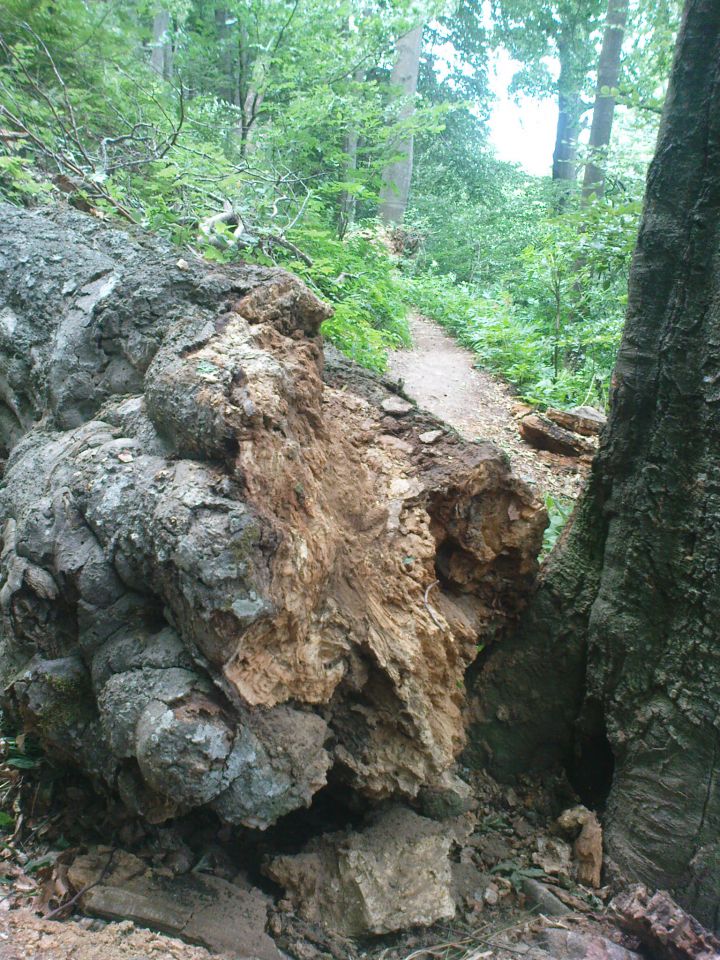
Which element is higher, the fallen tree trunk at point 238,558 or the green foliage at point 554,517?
the fallen tree trunk at point 238,558

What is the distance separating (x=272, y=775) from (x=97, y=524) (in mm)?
890

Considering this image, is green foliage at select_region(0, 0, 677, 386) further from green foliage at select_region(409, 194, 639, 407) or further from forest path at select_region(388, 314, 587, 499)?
forest path at select_region(388, 314, 587, 499)

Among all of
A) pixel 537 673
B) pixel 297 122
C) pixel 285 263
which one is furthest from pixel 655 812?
pixel 297 122

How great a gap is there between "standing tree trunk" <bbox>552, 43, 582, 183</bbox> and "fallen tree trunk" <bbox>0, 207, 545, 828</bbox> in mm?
15907

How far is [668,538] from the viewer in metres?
2.25

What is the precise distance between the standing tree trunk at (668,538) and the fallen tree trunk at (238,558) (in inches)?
14.7

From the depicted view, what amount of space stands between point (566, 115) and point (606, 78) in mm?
6913

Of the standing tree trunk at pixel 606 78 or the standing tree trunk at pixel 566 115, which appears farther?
the standing tree trunk at pixel 566 115

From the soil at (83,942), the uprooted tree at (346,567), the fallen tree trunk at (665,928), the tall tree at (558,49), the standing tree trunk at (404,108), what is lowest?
the fallen tree trunk at (665,928)

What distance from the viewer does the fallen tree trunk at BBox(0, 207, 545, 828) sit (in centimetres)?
176

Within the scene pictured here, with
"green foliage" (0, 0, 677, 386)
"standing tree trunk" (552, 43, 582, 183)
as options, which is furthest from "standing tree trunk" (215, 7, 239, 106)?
"standing tree trunk" (552, 43, 582, 183)

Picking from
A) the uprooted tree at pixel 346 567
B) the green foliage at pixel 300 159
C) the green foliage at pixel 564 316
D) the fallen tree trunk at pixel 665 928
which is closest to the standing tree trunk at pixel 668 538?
the uprooted tree at pixel 346 567

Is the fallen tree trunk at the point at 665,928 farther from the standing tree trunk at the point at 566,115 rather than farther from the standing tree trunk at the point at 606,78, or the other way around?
the standing tree trunk at the point at 566,115

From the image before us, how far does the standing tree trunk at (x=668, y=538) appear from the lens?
6.95 feet
